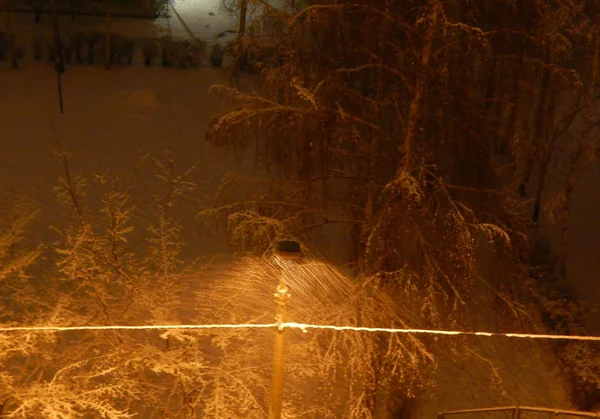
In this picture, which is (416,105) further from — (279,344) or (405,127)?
(279,344)

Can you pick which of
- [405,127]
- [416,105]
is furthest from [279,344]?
[405,127]

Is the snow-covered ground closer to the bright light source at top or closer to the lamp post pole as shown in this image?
the lamp post pole

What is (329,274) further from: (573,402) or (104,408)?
(573,402)

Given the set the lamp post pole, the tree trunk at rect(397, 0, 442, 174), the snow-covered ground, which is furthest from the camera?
the snow-covered ground

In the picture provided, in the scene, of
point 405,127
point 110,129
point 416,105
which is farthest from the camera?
point 110,129

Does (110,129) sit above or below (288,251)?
below

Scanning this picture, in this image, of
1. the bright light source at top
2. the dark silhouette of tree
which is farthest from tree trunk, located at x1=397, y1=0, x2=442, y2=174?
the bright light source at top

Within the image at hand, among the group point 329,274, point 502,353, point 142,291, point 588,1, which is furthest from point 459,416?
point 588,1

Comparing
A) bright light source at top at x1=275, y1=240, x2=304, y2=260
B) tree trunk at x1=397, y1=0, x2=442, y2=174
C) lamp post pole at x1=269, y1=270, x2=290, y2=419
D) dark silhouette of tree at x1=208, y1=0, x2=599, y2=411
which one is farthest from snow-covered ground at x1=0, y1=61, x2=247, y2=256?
bright light source at top at x1=275, y1=240, x2=304, y2=260

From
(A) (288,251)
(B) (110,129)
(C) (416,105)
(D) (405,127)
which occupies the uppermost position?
(C) (416,105)

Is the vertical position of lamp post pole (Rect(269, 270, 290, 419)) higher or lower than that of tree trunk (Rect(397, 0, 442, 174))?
lower

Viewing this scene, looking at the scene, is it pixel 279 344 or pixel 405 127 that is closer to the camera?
pixel 279 344

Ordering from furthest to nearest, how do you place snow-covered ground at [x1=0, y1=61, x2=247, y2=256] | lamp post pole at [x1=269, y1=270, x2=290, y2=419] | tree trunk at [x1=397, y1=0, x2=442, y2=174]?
snow-covered ground at [x1=0, y1=61, x2=247, y2=256]
tree trunk at [x1=397, y1=0, x2=442, y2=174]
lamp post pole at [x1=269, y1=270, x2=290, y2=419]

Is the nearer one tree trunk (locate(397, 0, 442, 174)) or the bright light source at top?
the bright light source at top
